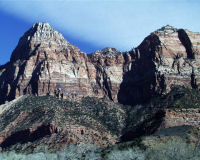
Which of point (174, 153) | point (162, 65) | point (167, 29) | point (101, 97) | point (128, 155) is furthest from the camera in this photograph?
point (167, 29)

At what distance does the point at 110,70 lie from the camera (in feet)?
641

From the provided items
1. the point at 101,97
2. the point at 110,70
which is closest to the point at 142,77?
the point at 110,70

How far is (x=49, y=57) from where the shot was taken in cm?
18600

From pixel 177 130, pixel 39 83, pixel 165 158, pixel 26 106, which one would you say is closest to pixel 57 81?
pixel 39 83

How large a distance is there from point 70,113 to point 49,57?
40.3 m

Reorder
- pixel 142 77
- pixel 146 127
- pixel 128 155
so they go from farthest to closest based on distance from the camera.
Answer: pixel 142 77 → pixel 146 127 → pixel 128 155

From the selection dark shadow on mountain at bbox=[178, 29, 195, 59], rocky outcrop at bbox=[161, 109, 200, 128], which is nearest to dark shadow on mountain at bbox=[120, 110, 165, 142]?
rocky outcrop at bbox=[161, 109, 200, 128]

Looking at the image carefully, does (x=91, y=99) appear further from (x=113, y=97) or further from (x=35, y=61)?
(x=35, y=61)

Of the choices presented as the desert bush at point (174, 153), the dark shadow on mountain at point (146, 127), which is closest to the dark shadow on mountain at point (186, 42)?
the dark shadow on mountain at point (146, 127)

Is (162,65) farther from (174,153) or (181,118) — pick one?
(174,153)

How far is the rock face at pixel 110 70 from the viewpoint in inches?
6757

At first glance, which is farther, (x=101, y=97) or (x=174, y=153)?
(x=101, y=97)

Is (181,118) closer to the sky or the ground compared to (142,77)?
closer to the ground

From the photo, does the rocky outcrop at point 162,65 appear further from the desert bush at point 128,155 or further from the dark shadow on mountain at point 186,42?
the desert bush at point 128,155
